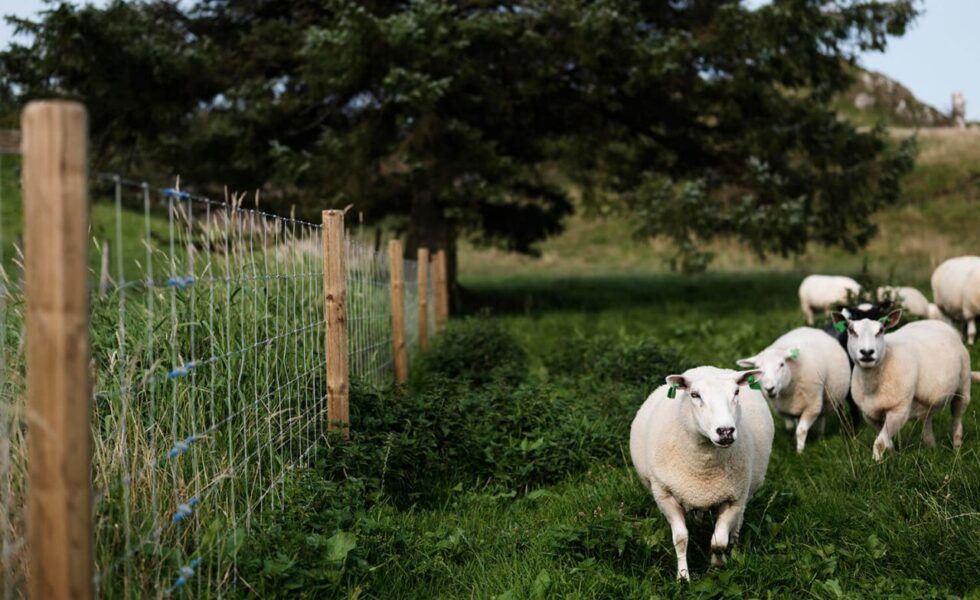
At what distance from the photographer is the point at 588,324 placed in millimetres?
15961

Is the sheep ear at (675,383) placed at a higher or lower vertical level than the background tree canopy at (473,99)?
lower

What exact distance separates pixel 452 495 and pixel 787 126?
13.9m

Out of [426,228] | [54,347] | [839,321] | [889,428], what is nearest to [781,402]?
[839,321]

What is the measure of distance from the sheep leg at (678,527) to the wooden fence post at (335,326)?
7.06ft

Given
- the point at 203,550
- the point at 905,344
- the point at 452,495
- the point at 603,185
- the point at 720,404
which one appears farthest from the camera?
the point at 603,185

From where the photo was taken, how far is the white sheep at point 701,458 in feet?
15.8

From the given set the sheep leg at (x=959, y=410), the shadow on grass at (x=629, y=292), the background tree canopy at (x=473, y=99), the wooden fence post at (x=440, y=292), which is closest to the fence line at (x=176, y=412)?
the sheep leg at (x=959, y=410)

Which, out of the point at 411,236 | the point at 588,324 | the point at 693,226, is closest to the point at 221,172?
the point at 411,236

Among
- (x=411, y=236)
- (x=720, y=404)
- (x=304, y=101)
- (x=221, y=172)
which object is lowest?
(x=720, y=404)

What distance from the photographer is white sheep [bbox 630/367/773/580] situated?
189 inches

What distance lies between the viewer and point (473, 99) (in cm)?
1662

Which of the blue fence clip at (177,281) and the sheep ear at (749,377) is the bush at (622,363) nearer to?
the sheep ear at (749,377)

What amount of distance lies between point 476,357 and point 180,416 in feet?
18.9

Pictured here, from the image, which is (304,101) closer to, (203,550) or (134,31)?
(134,31)
